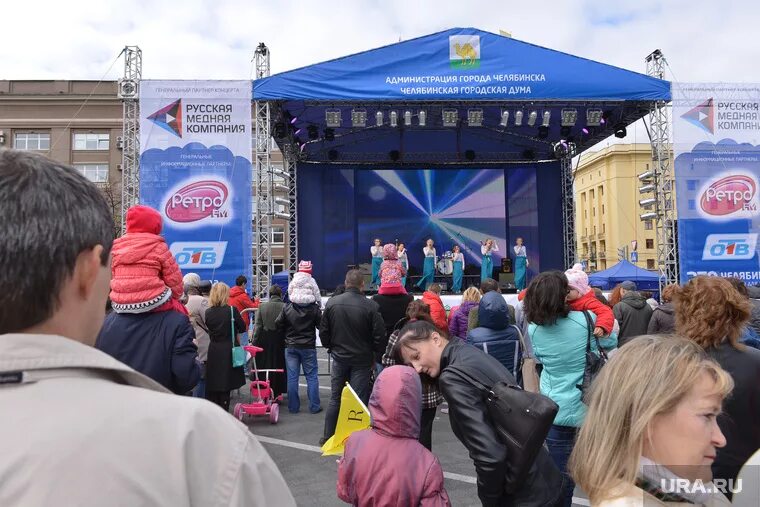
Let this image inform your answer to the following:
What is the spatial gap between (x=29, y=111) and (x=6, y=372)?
44.4 metres

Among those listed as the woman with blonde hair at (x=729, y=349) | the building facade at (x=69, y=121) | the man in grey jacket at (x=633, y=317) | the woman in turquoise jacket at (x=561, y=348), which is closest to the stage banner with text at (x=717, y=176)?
the man in grey jacket at (x=633, y=317)

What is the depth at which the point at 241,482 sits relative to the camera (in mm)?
764

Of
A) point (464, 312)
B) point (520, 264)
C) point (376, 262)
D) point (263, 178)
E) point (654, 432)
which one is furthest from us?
point (520, 264)

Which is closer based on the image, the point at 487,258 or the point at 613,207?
the point at 487,258

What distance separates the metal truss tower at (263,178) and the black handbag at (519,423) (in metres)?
9.77

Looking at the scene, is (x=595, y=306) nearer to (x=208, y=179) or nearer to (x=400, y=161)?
(x=208, y=179)

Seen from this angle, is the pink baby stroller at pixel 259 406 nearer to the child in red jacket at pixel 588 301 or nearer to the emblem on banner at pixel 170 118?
the child in red jacket at pixel 588 301

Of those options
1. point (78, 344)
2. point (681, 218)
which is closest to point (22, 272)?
point (78, 344)

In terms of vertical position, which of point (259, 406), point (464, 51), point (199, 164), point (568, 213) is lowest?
point (259, 406)

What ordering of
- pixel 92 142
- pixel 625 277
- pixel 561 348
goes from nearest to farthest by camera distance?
pixel 561 348
pixel 625 277
pixel 92 142

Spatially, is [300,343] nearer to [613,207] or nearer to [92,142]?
[92,142]

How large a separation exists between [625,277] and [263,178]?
12851 mm

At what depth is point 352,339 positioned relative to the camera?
551 centimetres

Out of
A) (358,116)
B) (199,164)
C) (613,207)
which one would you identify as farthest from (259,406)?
(613,207)
